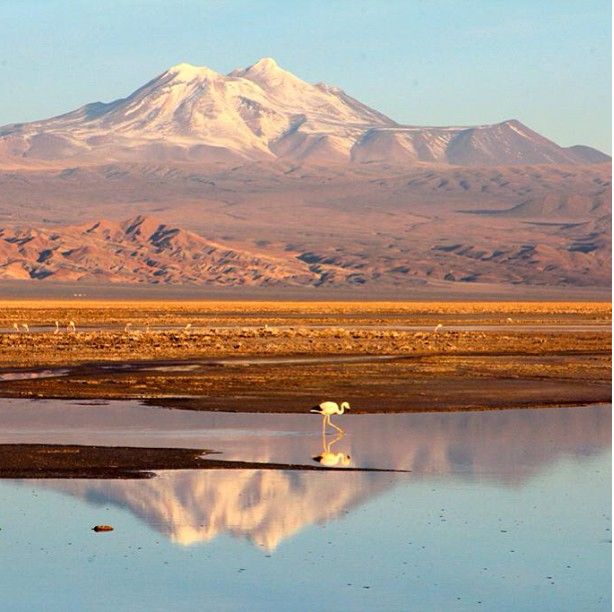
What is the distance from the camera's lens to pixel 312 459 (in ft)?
75.9

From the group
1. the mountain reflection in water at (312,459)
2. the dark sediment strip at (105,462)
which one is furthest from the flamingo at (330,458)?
the dark sediment strip at (105,462)

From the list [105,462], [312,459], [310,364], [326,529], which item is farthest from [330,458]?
[310,364]

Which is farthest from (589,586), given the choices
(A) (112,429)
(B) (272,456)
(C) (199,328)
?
(C) (199,328)

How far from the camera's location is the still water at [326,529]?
14.1 metres

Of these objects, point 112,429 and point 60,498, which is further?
point 112,429

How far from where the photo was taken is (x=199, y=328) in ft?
233

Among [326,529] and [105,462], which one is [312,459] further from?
[326,529]

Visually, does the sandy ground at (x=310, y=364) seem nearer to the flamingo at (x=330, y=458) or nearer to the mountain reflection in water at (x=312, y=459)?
the mountain reflection in water at (x=312, y=459)

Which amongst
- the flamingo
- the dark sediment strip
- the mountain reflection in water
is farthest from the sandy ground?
the dark sediment strip

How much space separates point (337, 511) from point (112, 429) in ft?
31.6

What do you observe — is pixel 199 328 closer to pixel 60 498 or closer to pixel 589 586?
pixel 60 498

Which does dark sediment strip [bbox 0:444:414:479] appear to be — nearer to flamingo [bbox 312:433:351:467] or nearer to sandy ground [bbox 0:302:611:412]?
flamingo [bbox 312:433:351:467]

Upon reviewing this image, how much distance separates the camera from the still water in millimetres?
14078

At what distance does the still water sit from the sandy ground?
7.79 m
